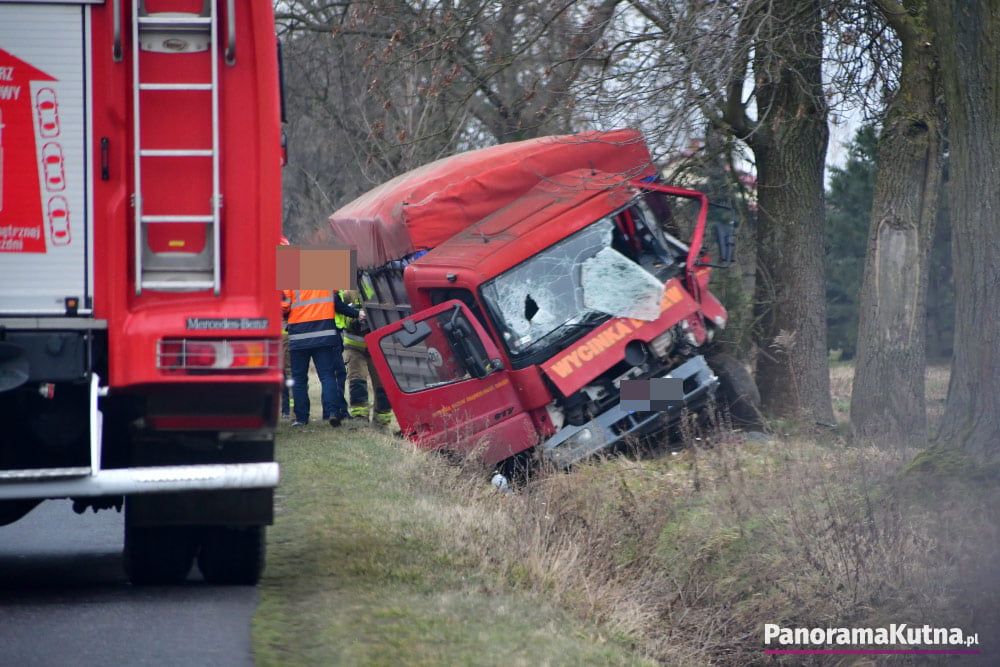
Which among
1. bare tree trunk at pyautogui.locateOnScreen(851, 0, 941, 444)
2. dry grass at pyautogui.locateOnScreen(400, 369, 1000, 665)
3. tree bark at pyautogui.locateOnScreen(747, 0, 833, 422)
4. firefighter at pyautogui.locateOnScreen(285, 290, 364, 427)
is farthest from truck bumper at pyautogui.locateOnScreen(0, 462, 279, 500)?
tree bark at pyautogui.locateOnScreen(747, 0, 833, 422)

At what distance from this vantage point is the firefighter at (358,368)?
13516 mm

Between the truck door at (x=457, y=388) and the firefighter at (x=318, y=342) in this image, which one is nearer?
the truck door at (x=457, y=388)

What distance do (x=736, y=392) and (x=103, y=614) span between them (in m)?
7.69

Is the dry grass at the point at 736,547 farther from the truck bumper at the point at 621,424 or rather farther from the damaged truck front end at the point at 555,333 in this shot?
the damaged truck front end at the point at 555,333

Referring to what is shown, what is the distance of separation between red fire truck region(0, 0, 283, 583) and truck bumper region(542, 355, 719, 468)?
17.6 feet

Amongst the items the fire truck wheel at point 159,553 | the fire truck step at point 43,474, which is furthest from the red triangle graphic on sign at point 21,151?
the fire truck wheel at point 159,553

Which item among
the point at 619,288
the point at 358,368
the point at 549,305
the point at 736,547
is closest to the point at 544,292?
the point at 549,305

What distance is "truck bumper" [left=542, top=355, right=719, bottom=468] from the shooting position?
33.8 feet

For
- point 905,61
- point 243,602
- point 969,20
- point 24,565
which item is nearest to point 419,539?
point 243,602

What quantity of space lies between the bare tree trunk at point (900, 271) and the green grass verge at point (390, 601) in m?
5.94

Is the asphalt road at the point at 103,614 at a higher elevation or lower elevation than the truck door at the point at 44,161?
lower

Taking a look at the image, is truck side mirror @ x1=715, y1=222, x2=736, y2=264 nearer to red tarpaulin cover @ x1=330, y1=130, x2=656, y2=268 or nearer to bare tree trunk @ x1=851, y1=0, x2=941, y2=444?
red tarpaulin cover @ x1=330, y1=130, x2=656, y2=268

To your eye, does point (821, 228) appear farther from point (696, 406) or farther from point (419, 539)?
point (419, 539)

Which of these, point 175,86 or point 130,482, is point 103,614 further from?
point 175,86
